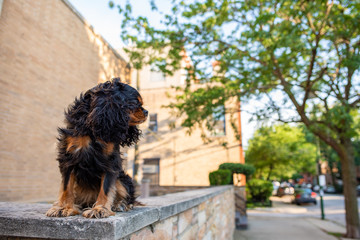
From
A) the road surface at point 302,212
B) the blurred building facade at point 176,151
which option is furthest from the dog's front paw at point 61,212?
the blurred building facade at point 176,151

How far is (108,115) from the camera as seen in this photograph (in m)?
1.65

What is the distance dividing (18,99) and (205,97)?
589 cm

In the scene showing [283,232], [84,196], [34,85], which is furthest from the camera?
[283,232]

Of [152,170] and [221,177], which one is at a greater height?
[152,170]

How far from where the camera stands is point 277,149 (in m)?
22.0

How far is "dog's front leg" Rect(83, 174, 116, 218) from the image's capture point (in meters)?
1.46

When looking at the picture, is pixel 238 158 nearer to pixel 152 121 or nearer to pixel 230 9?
pixel 152 121

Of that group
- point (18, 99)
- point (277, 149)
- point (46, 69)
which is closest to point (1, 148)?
point (18, 99)

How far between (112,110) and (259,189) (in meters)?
19.8

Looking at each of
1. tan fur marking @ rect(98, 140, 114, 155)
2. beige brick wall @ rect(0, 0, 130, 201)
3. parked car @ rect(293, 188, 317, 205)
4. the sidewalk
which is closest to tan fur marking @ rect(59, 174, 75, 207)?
tan fur marking @ rect(98, 140, 114, 155)

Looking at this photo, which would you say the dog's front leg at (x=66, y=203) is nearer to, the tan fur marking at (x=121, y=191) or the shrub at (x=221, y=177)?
the tan fur marking at (x=121, y=191)

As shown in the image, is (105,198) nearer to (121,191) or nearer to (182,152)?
(121,191)

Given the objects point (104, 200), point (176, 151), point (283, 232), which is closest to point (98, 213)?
point (104, 200)

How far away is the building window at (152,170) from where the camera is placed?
1912cm
